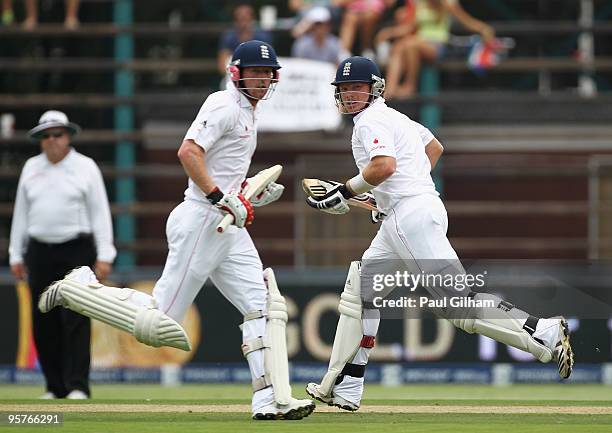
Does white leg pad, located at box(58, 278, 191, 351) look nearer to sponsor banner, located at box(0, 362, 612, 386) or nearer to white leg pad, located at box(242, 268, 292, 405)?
white leg pad, located at box(242, 268, 292, 405)

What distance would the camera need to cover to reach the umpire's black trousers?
31.9 feet

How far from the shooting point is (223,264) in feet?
24.7

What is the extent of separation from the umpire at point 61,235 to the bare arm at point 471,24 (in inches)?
213

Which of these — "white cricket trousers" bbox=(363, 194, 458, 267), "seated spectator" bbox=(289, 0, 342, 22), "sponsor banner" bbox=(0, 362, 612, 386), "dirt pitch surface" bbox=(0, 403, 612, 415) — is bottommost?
"sponsor banner" bbox=(0, 362, 612, 386)

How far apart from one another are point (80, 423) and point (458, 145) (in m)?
7.99

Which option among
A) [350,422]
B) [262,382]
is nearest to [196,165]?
[262,382]

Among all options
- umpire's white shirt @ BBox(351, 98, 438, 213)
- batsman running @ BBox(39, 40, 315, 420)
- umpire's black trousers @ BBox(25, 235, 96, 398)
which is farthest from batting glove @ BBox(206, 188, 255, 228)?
umpire's black trousers @ BBox(25, 235, 96, 398)

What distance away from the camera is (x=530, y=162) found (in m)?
14.4

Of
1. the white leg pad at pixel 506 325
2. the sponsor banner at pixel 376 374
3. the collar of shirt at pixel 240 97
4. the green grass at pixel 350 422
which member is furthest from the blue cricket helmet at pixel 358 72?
the sponsor banner at pixel 376 374

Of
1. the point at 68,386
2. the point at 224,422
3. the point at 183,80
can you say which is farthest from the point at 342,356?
the point at 183,80

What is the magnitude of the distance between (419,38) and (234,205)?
23.5 feet

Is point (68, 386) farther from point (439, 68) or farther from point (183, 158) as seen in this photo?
point (439, 68)

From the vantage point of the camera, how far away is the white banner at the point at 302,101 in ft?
45.9

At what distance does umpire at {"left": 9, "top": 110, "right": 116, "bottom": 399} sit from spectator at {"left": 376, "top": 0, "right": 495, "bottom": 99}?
4740 mm
